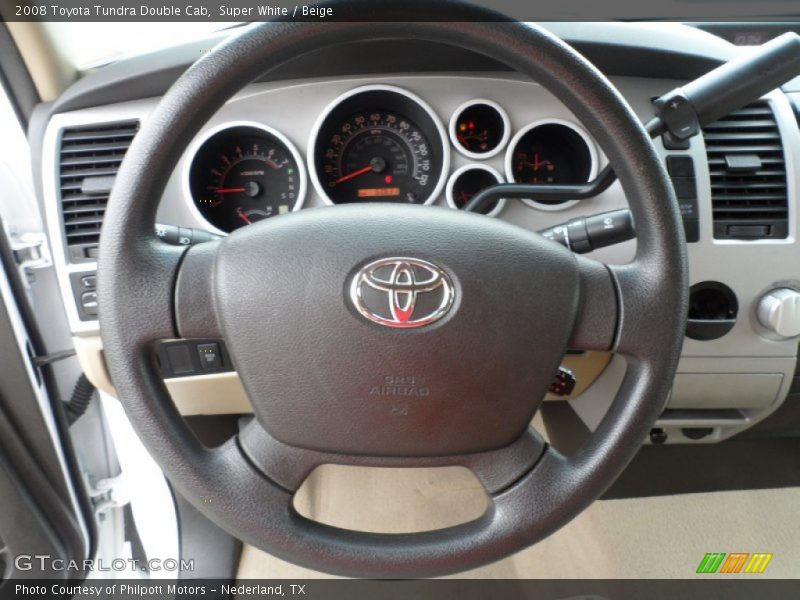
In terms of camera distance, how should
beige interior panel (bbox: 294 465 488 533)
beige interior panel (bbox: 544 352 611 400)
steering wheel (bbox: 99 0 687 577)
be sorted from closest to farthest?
steering wheel (bbox: 99 0 687 577)
beige interior panel (bbox: 544 352 611 400)
beige interior panel (bbox: 294 465 488 533)

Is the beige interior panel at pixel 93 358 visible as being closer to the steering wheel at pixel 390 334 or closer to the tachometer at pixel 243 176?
the tachometer at pixel 243 176

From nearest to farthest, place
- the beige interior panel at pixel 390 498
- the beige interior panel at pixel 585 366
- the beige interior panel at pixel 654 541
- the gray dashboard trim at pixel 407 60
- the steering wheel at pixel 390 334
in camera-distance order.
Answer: the steering wheel at pixel 390 334, the gray dashboard trim at pixel 407 60, the beige interior panel at pixel 585 366, the beige interior panel at pixel 654 541, the beige interior panel at pixel 390 498

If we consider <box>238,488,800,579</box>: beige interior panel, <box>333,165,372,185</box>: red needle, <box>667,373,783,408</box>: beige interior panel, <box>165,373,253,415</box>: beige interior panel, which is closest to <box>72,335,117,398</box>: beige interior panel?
<box>165,373,253,415</box>: beige interior panel

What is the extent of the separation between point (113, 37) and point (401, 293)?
89 cm

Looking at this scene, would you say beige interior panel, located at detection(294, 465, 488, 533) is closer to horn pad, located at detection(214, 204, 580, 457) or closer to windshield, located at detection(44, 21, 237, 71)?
horn pad, located at detection(214, 204, 580, 457)

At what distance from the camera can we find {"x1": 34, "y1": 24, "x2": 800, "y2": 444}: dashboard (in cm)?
93

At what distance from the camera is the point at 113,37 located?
1.05 m

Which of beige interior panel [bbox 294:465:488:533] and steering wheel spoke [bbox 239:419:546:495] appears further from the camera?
beige interior panel [bbox 294:465:488:533]

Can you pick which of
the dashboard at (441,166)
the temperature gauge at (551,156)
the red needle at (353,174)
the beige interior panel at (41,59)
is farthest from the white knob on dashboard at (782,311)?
the beige interior panel at (41,59)

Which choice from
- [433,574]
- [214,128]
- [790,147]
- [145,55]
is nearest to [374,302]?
[433,574]

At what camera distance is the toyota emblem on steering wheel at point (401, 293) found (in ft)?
1.84

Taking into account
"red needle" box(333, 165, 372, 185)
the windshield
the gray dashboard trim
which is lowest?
"red needle" box(333, 165, 372, 185)

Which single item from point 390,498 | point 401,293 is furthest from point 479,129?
point 390,498

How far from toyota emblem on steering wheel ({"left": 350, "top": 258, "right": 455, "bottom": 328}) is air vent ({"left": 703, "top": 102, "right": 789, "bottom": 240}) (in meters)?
0.65
